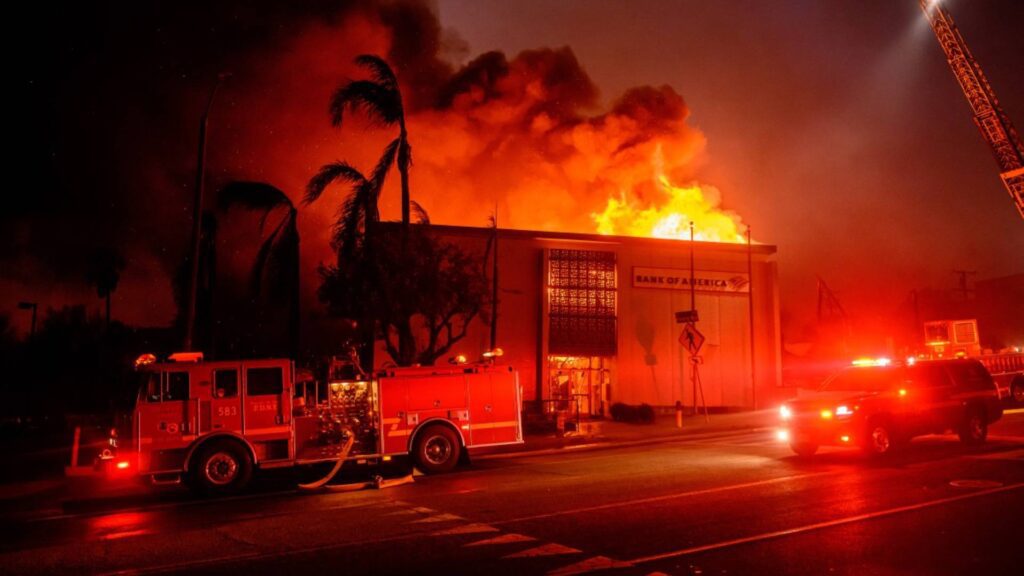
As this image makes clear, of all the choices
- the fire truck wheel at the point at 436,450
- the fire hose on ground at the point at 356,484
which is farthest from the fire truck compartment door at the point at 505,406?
the fire hose on ground at the point at 356,484

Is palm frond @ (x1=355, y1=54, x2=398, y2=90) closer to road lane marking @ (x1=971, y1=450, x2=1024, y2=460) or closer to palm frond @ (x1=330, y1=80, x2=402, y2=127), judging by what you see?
palm frond @ (x1=330, y1=80, x2=402, y2=127)

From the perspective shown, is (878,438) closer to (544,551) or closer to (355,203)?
(544,551)

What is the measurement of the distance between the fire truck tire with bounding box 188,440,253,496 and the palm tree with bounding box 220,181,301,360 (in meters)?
9.21

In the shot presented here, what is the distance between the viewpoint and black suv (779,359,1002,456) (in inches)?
518

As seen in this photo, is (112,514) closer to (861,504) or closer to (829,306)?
(861,504)

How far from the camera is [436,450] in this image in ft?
48.3

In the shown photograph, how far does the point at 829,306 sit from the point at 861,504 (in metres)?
63.0

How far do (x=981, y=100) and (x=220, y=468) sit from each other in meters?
38.5

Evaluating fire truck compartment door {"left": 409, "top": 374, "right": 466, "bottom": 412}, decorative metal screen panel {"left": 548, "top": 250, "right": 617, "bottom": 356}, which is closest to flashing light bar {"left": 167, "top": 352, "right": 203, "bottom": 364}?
fire truck compartment door {"left": 409, "top": 374, "right": 466, "bottom": 412}

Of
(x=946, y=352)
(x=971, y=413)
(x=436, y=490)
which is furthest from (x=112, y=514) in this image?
(x=946, y=352)

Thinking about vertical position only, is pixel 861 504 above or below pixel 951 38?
below

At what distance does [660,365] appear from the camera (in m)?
27.6

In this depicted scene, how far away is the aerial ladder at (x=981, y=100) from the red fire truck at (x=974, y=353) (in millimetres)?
12200

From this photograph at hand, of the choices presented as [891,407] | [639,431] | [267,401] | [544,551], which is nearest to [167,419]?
[267,401]
